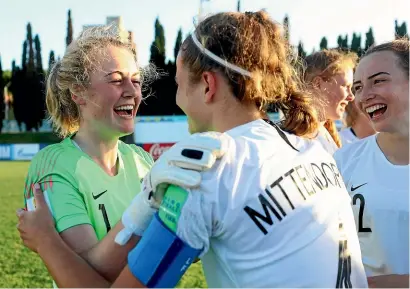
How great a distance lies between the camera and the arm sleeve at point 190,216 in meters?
1.57

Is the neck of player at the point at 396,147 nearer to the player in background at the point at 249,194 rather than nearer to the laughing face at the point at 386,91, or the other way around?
the laughing face at the point at 386,91

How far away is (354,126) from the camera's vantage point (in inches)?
222

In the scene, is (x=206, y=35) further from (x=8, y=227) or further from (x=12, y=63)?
(x=12, y=63)

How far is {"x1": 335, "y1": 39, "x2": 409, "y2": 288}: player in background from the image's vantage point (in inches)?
104

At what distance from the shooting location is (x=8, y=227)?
970 centimetres

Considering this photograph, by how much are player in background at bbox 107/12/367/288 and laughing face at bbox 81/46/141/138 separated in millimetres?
922

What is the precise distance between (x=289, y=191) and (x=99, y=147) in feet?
4.47

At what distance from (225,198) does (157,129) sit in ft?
58.5

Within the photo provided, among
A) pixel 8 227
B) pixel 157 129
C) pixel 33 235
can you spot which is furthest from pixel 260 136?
pixel 157 129

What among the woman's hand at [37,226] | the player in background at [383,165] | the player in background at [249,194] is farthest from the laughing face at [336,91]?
the woman's hand at [37,226]

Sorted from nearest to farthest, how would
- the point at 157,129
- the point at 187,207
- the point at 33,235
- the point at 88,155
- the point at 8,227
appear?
the point at 187,207
the point at 33,235
the point at 88,155
the point at 8,227
the point at 157,129

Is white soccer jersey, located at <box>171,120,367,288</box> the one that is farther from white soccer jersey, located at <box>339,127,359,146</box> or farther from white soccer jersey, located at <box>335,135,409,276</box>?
white soccer jersey, located at <box>339,127,359,146</box>

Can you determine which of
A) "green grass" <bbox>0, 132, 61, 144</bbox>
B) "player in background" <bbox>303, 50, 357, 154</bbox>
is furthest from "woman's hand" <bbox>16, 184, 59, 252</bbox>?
"green grass" <bbox>0, 132, 61, 144</bbox>

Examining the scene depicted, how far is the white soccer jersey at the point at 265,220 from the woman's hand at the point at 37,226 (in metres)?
0.63
